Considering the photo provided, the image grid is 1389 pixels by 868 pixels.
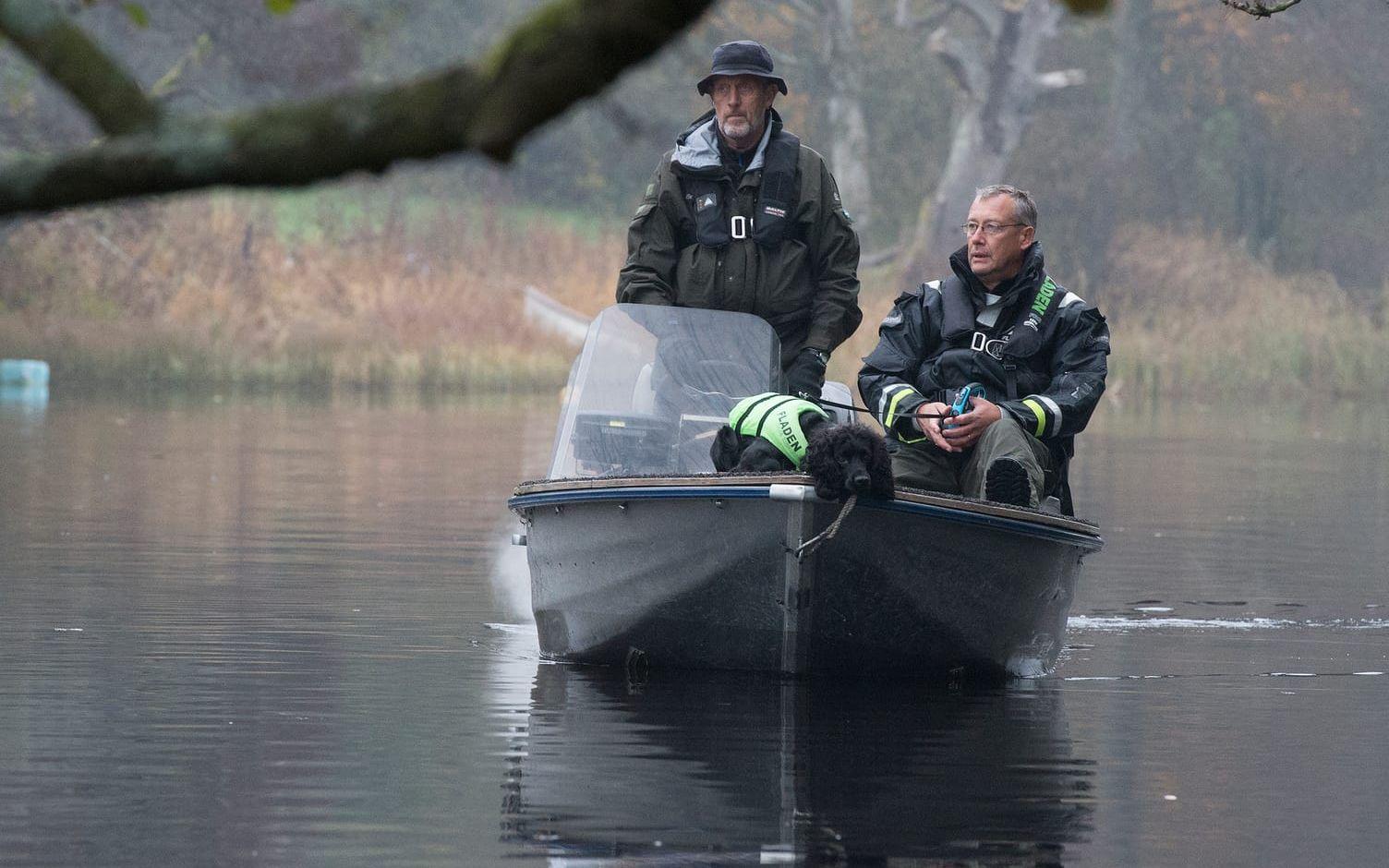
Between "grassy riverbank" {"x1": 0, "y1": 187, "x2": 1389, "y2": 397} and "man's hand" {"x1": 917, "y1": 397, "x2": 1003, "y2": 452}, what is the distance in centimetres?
2319

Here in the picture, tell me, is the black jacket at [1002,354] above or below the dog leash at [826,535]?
above

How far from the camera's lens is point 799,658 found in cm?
885

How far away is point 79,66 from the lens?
322 centimetres

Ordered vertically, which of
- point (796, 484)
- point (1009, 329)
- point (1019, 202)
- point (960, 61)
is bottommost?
point (796, 484)

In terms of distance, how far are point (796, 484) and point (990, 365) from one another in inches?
45.8

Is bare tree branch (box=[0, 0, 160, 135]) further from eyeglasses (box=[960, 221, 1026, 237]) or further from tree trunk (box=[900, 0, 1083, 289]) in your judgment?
tree trunk (box=[900, 0, 1083, 289])

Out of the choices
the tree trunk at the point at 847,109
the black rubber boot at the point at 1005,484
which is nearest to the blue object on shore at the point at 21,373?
the tree trunk at the point at 847,109

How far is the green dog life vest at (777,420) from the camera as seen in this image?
8.73 m

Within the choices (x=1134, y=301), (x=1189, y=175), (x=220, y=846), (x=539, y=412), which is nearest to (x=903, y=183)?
(x=1189, y=175)

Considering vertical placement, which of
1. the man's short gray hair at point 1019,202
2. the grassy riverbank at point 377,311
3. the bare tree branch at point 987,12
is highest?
the bare tree branch at point 987,12

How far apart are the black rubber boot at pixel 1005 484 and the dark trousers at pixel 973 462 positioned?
0.11 feet

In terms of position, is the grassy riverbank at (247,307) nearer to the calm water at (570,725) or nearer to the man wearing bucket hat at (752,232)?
the calm water at (570,725)

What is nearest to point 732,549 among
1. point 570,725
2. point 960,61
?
point 570,725

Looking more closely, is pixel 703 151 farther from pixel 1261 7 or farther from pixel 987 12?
pixel 987 12
